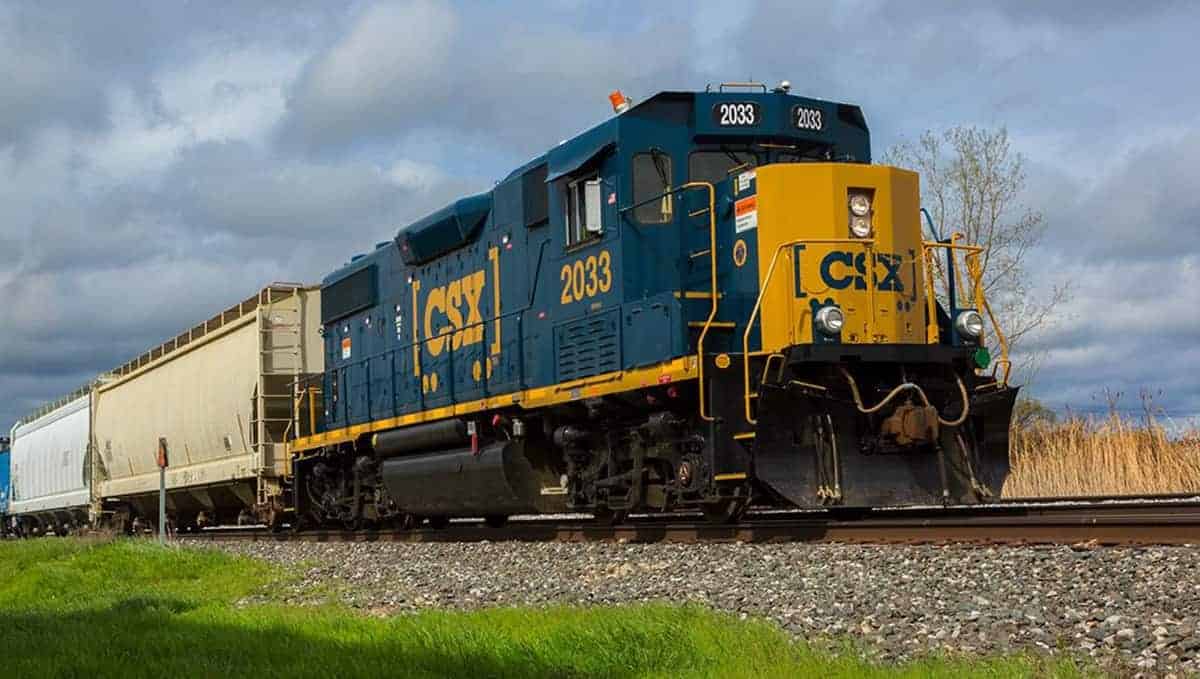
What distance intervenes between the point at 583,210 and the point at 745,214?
1.79 meters

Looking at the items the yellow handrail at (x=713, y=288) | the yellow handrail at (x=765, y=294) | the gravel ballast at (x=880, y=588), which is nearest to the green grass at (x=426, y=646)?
the gravel ballast at (x=880, y=588)

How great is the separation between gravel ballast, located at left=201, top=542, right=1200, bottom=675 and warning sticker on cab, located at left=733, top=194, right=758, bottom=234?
2.76 metres

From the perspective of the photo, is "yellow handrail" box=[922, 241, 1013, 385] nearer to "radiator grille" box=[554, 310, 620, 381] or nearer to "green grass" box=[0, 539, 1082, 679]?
"radiator grille" box=[554, 310, 620, 381]

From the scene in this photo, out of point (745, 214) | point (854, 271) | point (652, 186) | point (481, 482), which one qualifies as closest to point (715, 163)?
point (652, 186)

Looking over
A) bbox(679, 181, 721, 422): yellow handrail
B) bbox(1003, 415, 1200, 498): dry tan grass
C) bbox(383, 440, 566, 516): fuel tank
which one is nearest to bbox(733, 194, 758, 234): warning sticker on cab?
bbox(679, 181, 721, 422): yellow handrail

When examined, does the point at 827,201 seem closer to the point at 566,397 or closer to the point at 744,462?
the point at 744,462

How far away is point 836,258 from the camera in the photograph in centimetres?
1070

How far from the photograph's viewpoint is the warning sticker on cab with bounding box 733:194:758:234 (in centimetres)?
1096

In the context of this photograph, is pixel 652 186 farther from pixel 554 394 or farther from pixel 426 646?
pixel 426 646

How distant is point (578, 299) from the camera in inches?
484

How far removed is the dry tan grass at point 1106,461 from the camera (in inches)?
596

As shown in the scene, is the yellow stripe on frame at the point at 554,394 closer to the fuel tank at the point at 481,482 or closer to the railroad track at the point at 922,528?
the fuel tank at the point at 481,482

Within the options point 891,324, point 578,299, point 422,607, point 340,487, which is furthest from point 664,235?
point 340,487

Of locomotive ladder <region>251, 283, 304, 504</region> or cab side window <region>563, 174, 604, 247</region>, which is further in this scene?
locomotive ladder <region>251, 283, 304, 504</region>
